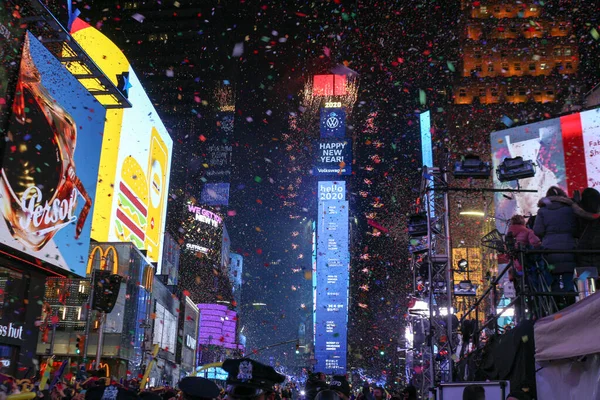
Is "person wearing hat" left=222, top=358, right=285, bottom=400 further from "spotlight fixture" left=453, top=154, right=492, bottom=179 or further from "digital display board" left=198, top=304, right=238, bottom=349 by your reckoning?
"digital display board" left=198, top=304, right=238, bottom=349

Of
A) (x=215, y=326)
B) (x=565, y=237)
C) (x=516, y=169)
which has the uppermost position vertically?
(x=215, y=326)

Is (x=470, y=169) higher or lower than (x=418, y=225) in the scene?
higher

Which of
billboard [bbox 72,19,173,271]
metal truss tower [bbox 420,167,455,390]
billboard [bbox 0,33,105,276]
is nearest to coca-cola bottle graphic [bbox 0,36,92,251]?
billboard [bbox 0,33,105,276]

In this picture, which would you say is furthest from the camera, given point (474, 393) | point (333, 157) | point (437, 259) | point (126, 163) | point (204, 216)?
point (333, 157)

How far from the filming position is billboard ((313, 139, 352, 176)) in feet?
352

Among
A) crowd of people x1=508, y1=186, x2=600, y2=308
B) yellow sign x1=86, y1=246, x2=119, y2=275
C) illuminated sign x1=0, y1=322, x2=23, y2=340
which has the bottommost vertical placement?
illuminated sign x1=0, y1=322, x2=23, y2=340

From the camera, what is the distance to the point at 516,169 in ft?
51.1

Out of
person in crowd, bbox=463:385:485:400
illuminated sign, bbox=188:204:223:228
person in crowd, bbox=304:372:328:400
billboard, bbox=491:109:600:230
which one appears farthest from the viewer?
illuminated sign, bbox=188:204:223:228

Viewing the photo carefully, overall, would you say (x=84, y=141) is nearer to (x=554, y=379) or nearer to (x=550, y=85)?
(x=554, y=379)

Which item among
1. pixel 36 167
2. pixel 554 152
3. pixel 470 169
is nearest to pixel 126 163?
pixel 36 167

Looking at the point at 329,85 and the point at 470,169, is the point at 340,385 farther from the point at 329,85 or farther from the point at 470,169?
the point at 329,85

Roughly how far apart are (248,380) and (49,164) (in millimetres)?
16464

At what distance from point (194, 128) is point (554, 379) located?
102 meters

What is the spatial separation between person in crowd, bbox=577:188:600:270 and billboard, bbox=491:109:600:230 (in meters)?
12.9
